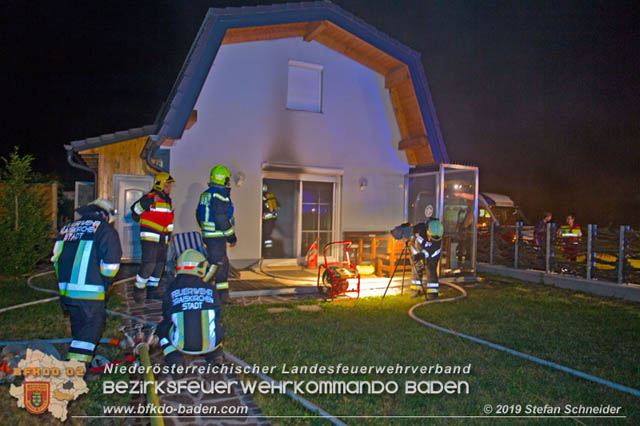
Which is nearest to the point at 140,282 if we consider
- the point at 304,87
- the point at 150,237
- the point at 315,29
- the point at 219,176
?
the point at 150,237

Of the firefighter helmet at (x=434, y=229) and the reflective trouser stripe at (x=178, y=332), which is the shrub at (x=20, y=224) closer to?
the reflective trouser stripe at (x=178, y=332)

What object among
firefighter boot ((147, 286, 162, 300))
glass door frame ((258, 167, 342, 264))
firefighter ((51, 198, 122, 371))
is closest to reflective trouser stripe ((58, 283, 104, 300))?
firefighter ((51, 198, 122, 371))

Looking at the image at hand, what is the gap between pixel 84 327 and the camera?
359 centimetres

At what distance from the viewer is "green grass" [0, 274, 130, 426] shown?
3.09m

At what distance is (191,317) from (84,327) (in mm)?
946

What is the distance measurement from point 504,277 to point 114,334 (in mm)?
9418

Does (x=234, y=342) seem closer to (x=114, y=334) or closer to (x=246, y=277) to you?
(x=114, y=334)

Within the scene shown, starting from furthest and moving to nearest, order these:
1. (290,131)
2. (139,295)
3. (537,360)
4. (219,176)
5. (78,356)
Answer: (290,131)
(139,295)
(219,176)
(537,360)
(78,356)

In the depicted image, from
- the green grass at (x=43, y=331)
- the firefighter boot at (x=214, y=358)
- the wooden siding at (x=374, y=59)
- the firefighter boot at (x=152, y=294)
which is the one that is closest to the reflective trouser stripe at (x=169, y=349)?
the firefighter boot at (x=214, y=358)

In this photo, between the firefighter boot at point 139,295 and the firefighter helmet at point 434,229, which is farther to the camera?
the firefighter helmet at point 434,229

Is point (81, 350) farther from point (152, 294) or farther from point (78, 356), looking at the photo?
point (152, 294)

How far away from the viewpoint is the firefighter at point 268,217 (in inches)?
385

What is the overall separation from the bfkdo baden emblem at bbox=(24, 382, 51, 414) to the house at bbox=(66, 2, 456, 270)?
18.1 ft

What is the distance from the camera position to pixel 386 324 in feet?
18.4
